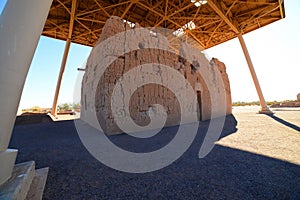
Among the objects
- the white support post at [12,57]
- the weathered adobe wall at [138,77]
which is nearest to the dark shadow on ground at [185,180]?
the white support post at [12,57]

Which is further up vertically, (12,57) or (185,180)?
(12,57)

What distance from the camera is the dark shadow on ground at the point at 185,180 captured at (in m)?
1.30

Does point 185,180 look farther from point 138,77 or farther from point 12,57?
point 138,77

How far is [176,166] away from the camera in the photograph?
196 cm

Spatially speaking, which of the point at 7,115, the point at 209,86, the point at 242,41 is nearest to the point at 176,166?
the point at 7,115

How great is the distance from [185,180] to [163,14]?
40.9ft

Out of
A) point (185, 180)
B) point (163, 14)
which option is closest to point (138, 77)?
point (185, 180)

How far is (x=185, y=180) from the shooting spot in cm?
156

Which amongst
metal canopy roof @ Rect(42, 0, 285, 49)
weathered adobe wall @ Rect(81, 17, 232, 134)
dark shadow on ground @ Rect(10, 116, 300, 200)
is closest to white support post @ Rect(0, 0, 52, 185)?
dark shadow on ground @ Rect(10, 116, 300, 200)

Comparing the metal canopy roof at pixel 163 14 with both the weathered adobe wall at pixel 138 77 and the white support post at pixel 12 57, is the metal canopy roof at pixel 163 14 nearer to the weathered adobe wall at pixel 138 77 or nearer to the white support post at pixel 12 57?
the weathered adobe wall at pixel 138 77

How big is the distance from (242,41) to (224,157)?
500 inches

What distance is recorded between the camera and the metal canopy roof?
945 cm

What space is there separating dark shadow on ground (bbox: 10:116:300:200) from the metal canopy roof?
1015 centimetres

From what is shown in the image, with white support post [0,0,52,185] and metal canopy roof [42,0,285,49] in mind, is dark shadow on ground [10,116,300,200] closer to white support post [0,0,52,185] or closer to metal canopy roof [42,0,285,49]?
white support post [0,0,52,185]
